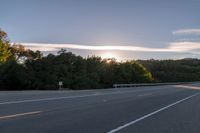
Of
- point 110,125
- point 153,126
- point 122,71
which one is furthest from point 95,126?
point 122,71

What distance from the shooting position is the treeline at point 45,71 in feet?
219

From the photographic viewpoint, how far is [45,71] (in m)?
72.6

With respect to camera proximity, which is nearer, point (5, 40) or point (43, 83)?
point (43, 83)

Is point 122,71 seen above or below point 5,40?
below

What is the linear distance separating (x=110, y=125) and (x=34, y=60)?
6524 cm

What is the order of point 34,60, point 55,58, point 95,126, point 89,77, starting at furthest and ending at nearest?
point 89,77 < point 55,58 < point 34,60 < point 95,126

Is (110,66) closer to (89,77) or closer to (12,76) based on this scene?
(89,77)

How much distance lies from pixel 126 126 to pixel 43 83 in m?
59.1

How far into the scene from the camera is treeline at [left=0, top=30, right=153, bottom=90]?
66750 mm

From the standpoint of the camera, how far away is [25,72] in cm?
6756

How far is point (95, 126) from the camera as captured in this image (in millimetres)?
10758

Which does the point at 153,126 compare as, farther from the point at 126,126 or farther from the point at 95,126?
the point at 95,126

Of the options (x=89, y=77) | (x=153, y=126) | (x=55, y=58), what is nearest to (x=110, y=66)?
(x=89, y=77)

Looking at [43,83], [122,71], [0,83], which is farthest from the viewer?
[122,71]
